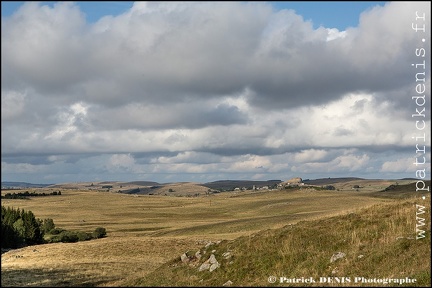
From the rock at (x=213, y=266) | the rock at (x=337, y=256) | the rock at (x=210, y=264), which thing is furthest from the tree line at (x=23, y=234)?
the rock at (x=337, y=256)

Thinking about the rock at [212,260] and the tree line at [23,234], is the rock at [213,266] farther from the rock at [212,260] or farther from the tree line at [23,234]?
the tree line at [23,234]

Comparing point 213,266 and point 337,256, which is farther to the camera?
point 213,266

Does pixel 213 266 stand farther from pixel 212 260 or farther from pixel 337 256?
pixel 337 256

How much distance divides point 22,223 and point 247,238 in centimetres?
8180

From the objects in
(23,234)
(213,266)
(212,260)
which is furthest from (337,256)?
(23,234)

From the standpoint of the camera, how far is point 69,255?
51.8 metres

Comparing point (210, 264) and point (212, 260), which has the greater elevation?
point (212, 260)

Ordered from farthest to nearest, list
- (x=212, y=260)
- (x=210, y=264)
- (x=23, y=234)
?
(x=23, y=234), (x=212, y=260), (x=210, y=264)

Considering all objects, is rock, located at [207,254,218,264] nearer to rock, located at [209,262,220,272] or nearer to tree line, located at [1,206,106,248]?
rock, located at [209,262,220,272]

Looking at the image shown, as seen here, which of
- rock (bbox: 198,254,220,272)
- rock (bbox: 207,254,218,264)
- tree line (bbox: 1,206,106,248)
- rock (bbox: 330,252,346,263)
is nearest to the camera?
rock (bbox: 330,252,346,263)

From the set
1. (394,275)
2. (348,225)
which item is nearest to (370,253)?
(394,275)

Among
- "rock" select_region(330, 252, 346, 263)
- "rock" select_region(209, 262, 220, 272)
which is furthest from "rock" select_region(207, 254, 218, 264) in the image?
"rock" select_region(330, 252, 346, 263)

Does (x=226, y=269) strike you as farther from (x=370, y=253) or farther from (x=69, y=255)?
(x=69, y=255)

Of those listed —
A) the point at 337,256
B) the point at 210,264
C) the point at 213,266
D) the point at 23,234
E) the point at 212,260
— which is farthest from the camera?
the point at 23,234
